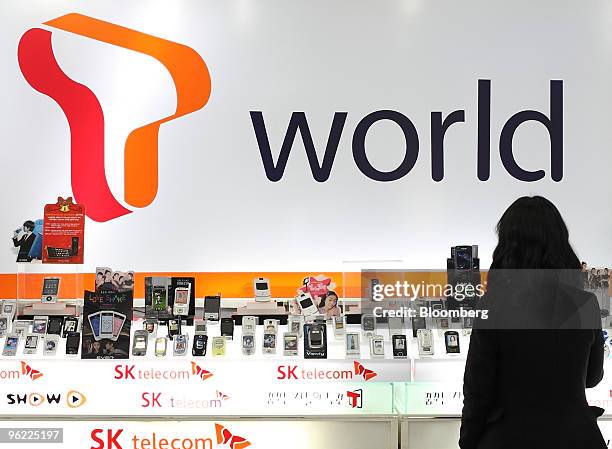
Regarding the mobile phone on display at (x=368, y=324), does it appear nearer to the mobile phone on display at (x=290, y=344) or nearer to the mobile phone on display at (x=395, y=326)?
the mobile phone on display at (x=395, y=326)

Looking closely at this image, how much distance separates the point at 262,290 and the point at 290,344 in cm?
135

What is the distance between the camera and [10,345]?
114 inches

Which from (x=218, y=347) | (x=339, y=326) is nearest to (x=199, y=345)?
(x=218, y=347)

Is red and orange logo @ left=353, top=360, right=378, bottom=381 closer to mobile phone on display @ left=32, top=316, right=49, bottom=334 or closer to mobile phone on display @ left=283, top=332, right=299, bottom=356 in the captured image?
mobile phone on display @ left=283, top=332, right=299, bottom=356

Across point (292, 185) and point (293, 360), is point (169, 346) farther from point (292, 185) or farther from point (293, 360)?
point (292, 185)

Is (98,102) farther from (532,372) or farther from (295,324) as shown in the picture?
(532,372)

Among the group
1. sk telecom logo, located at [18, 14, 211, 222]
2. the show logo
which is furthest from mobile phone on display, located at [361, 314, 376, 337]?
sk telecom logo, located at [18, 14, 211, 222]

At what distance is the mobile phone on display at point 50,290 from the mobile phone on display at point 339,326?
124 cm

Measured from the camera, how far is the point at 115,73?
15.3 feet

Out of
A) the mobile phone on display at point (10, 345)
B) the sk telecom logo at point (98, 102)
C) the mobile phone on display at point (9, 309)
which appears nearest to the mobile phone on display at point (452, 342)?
the mobile phone on display at point (10, 345)

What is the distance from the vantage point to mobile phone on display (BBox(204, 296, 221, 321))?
3.21 meters

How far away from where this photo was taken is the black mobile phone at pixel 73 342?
9.37 ft

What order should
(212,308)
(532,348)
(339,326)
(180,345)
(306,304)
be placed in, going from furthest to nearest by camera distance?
(212,308), (306,304), (339,326), (180,345), (532,348)

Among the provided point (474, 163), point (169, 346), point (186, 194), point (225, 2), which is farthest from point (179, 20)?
point (169, 346)
